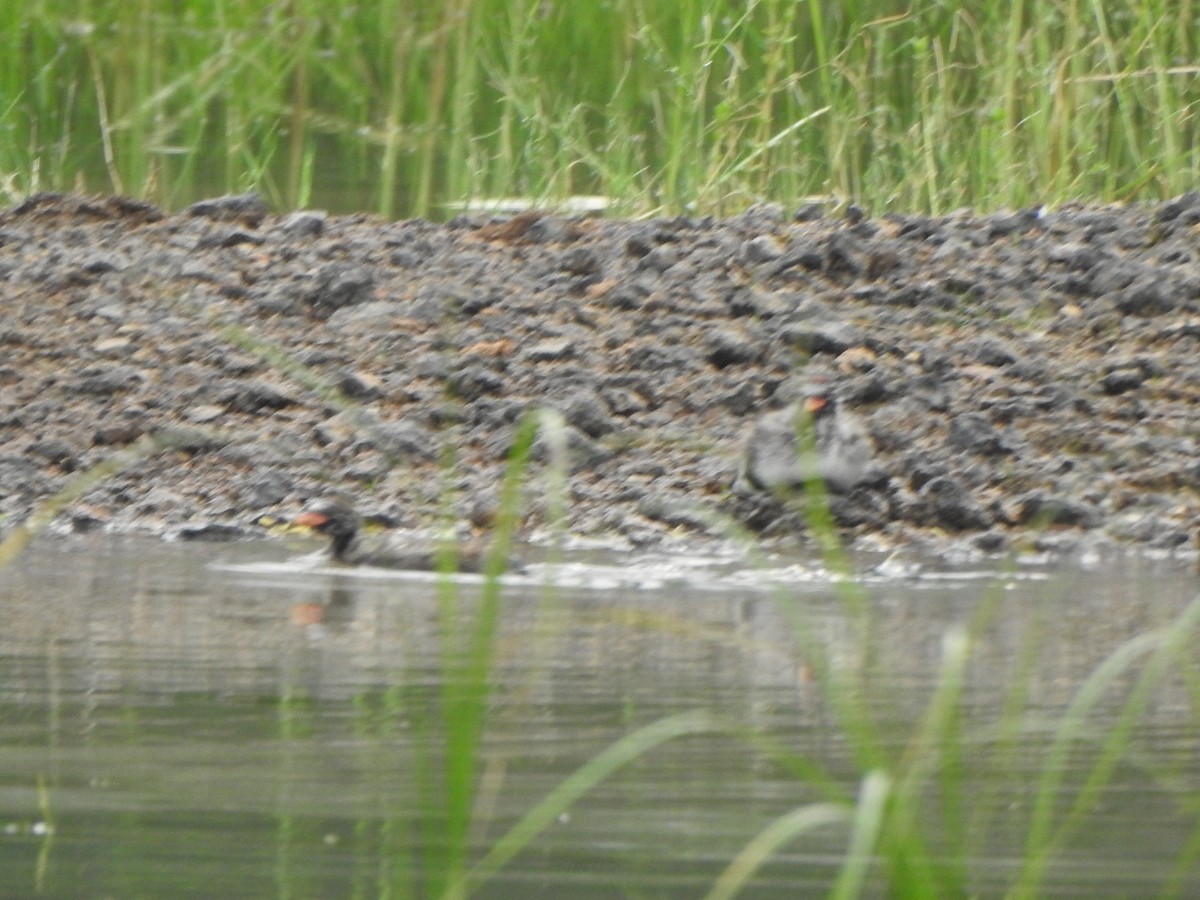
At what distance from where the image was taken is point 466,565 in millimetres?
5109

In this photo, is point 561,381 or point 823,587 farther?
point 561,381

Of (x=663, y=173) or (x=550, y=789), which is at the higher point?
(x=663, y=173)

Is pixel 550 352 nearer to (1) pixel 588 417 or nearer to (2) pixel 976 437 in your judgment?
(1) pixel 588 417

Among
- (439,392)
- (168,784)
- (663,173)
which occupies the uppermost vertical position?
(663,173)

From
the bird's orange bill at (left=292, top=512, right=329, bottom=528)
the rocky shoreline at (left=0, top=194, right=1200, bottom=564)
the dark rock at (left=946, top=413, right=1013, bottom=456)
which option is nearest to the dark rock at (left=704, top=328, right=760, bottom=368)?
the rocky shoreline at (left=0, top=194, right=1200, bottom=564)

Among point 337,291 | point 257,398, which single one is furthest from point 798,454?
point 337,291

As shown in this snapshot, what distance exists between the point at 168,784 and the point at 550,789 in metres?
0.43

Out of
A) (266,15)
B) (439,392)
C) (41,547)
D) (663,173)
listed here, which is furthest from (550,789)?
(266,15)

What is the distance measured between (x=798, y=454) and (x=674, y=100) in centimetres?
344

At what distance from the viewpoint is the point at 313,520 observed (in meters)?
5.42

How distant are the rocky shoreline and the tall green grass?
2.25 ft

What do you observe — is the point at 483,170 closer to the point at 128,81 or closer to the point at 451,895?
the point at 128,81

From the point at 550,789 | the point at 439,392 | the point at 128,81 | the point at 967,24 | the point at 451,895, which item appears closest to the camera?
the point at 451,895

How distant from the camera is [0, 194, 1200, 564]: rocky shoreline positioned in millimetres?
5859
